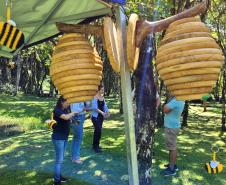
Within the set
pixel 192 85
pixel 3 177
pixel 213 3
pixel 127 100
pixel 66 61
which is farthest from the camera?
pixel 213 3

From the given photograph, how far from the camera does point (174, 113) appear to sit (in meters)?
9.23

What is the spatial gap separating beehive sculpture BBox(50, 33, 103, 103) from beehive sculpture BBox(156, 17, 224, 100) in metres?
0.44

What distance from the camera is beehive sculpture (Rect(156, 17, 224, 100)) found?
7.23ft

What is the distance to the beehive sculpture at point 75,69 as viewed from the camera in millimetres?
2449

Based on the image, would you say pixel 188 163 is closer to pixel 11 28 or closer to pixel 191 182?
pixel 191 182

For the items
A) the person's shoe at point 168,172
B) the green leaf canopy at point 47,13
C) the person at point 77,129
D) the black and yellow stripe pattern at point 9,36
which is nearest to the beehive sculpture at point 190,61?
the green leaf canopy at point 47,13

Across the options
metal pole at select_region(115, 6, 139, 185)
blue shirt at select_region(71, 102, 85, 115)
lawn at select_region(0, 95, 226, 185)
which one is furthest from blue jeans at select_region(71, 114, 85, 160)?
metal pole at select_region(115, 6, 139, 185)

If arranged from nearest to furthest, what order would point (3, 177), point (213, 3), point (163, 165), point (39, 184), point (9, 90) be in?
point (39, 184) → point (3, 177) → point (163, 165) → point (213, 3) → point (9, 90)

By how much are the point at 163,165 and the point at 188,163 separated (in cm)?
97

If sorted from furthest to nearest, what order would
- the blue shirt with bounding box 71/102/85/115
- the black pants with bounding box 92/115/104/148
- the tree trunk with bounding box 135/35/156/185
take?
the black pants with bounding box 92/115/104/148 → the blue shirt with bounding box 71/102/85/115 → the tree trunk with bounding box 135/35/156/185

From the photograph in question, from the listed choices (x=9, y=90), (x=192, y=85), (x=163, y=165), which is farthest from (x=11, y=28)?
(x=9, y=90)

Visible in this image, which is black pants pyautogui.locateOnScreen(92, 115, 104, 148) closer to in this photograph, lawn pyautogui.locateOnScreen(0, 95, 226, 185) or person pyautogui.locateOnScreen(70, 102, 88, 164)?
lawn pyautogui.locateOnScreen(0, 95, 226, 185)

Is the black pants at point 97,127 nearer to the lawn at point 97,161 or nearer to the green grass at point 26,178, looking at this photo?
the lawn at point 97,161

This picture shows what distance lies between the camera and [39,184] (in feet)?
29.0
